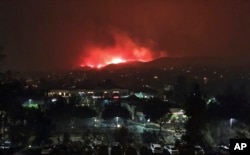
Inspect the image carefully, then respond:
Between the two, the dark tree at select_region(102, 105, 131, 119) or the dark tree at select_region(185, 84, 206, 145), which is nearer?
the dark tree at select_region(185, 84, 206, 145)

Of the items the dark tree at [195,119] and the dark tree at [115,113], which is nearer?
the dark tree at [195,119]

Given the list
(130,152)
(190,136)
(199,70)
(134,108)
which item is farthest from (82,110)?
(199,70)

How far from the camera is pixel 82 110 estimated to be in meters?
21.8

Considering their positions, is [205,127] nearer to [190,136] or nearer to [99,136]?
[190,136]

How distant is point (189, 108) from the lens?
1362cm

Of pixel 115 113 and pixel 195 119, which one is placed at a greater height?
pixel 115 113

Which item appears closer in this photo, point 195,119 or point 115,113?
point 195,119

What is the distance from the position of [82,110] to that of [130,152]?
40.3ft

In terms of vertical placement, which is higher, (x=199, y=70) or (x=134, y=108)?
(x=199, y=70)

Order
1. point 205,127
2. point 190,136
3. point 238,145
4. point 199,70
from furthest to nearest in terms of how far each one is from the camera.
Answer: point 199,70, point 205,127, point 190,136, point 238,145

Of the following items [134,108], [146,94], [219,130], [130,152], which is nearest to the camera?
[130,152]

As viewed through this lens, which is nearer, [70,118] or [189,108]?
[189,108]

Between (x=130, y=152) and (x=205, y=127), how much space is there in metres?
4.76

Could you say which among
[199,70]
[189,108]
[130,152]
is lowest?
[130,152]
